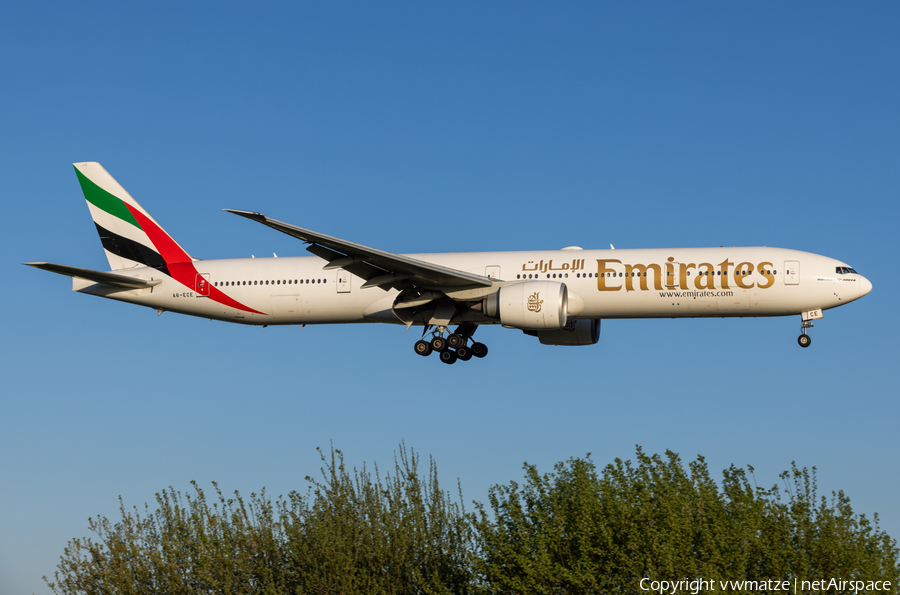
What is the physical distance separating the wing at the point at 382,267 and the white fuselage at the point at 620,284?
5.08 ft

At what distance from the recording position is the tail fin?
4050 centimetres

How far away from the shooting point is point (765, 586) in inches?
1229

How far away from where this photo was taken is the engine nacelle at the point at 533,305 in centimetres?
3344

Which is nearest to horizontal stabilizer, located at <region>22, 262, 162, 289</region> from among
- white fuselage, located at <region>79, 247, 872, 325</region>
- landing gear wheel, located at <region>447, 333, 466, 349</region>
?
white fuselage, located at <region>79, 247, 872, 325</region>

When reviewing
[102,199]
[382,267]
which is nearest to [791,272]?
[382,267]

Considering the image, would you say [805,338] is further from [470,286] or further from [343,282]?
[343,282]

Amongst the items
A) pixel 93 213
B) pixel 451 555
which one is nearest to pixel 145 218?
pixel 93 213

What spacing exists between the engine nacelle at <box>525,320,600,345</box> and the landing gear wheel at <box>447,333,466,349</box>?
364 centimetres

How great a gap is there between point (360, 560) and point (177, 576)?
6373 mm

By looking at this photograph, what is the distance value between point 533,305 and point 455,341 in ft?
14.6

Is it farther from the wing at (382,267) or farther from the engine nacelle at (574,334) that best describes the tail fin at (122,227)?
the engine nacelle at (574,334)

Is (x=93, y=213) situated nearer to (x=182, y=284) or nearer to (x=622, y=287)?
(x=182, y=284)

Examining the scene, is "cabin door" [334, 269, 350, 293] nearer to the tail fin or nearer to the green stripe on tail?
the tail fin

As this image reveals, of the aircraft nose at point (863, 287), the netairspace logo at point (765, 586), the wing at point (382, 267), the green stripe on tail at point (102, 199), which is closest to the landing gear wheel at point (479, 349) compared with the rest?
the wing at point (382, 267)
